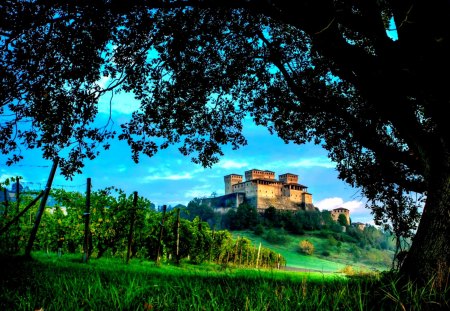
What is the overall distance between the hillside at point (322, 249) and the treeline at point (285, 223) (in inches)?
42.4

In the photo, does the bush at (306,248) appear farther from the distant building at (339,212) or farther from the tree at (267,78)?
the tree at (267,78)

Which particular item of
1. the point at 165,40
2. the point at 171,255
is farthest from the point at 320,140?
the point at 171,255

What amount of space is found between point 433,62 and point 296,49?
6526mm

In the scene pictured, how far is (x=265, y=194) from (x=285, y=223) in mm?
23820

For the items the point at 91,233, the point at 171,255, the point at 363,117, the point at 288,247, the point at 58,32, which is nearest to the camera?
the point at 58,32

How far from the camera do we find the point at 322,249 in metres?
108

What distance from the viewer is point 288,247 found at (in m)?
102

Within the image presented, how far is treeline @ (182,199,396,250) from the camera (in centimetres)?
11569

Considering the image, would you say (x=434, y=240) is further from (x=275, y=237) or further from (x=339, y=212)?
(x=339, y=212)

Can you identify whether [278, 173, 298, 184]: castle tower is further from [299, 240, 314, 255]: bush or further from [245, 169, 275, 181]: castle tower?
[299, 240, 314, 255]: bush

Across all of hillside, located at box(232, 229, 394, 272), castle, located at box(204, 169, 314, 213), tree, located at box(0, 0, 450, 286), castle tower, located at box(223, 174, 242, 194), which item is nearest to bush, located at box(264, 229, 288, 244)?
hillside, located at box(232, 229, 394, 272)

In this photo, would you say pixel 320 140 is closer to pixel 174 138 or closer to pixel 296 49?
pixel 296 49

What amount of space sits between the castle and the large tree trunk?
129242 mm

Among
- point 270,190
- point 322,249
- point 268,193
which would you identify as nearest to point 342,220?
point 270,190
